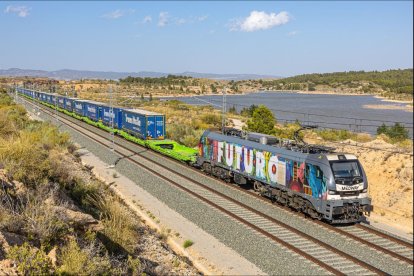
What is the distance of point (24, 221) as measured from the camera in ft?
32.0

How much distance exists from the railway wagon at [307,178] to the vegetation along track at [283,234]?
1601 mm

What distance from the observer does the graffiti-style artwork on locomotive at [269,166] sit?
1681 cm

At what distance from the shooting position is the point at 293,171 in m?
18.0

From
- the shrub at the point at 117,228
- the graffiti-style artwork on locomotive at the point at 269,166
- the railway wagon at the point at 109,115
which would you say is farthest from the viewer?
the railway wagon at the point at 109,115

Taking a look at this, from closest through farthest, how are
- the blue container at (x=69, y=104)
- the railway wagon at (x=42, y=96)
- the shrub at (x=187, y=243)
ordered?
the shrub at (x=187, y=243)
the blue container at (x=69, y=104)
the railway wagon at (x=42, y=96)

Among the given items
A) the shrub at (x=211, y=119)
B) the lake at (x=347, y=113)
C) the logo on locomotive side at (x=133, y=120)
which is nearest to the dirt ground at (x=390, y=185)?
the lake at (x=347, y=113)

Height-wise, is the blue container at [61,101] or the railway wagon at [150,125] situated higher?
the blue container at [61,101]

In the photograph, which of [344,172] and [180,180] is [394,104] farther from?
[180,180]

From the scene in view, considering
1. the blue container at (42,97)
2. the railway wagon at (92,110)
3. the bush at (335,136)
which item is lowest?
the bush at (335,136)

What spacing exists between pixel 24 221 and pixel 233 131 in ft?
52.9

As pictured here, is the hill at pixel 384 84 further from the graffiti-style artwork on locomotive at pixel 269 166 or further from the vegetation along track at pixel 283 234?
the vegetation along track at pixel 283 234

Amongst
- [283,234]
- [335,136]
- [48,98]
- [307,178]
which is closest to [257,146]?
[307,178]

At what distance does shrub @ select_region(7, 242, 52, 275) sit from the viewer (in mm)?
7152

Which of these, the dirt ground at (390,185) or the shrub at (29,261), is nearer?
the shrub at (29,261)
